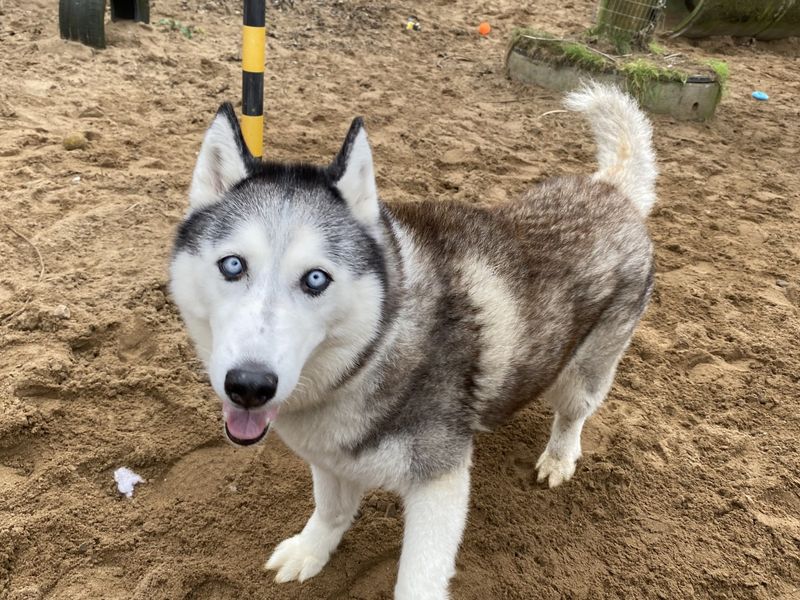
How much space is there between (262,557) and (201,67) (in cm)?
595

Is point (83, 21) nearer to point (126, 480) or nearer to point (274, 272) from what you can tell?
point (126, 480)

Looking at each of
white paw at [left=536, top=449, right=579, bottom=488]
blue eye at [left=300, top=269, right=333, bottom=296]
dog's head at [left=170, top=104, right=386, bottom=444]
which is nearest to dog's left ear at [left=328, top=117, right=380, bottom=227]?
dog's head at [left=170, top=104, right=386, bottom=444]

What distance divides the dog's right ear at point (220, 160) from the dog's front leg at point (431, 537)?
4.28ft

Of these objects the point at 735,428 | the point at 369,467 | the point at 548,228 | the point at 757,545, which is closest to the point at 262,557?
the point at 369,467

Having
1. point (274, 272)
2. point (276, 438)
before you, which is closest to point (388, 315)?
point (274, 272)

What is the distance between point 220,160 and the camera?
2.18 meters

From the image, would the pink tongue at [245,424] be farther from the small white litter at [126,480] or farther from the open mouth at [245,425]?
the small white litter at [126,480]

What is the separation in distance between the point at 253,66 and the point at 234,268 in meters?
2.77

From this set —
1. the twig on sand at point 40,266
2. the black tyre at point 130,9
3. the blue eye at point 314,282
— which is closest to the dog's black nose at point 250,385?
the blue eye at point 314,282

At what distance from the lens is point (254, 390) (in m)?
1.73

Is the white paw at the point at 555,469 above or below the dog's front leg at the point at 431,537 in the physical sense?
below

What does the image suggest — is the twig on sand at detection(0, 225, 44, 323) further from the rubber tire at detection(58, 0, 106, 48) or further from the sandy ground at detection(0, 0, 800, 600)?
the rubber tire at detection(58, 0, 106, 48)

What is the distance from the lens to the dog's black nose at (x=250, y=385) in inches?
67.9

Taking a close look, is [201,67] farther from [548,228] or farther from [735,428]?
[735,428]
